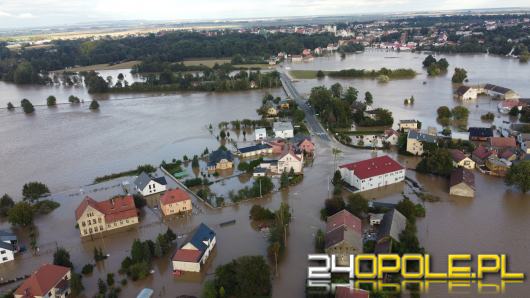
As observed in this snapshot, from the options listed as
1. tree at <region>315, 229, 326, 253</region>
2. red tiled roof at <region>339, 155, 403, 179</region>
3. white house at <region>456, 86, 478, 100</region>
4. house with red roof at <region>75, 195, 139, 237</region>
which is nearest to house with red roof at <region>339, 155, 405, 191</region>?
red tiled roof at <region>339, 155, 403, 179</region>

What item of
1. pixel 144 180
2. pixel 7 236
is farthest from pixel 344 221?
pixel 7 236

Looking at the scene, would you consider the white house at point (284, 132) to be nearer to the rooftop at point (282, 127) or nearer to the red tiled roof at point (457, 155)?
the rooftop at point (282, 127)

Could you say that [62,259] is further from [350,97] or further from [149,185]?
[350,97]

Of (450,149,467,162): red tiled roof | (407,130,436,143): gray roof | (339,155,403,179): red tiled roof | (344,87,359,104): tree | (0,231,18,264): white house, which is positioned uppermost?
(344,87,359,104): tree

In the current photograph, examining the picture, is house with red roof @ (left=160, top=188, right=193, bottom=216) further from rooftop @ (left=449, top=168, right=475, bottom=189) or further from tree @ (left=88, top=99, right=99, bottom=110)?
tree @ (left=88, top=99, right=99, bottom=110)

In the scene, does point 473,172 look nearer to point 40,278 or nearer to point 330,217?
point 330,217
